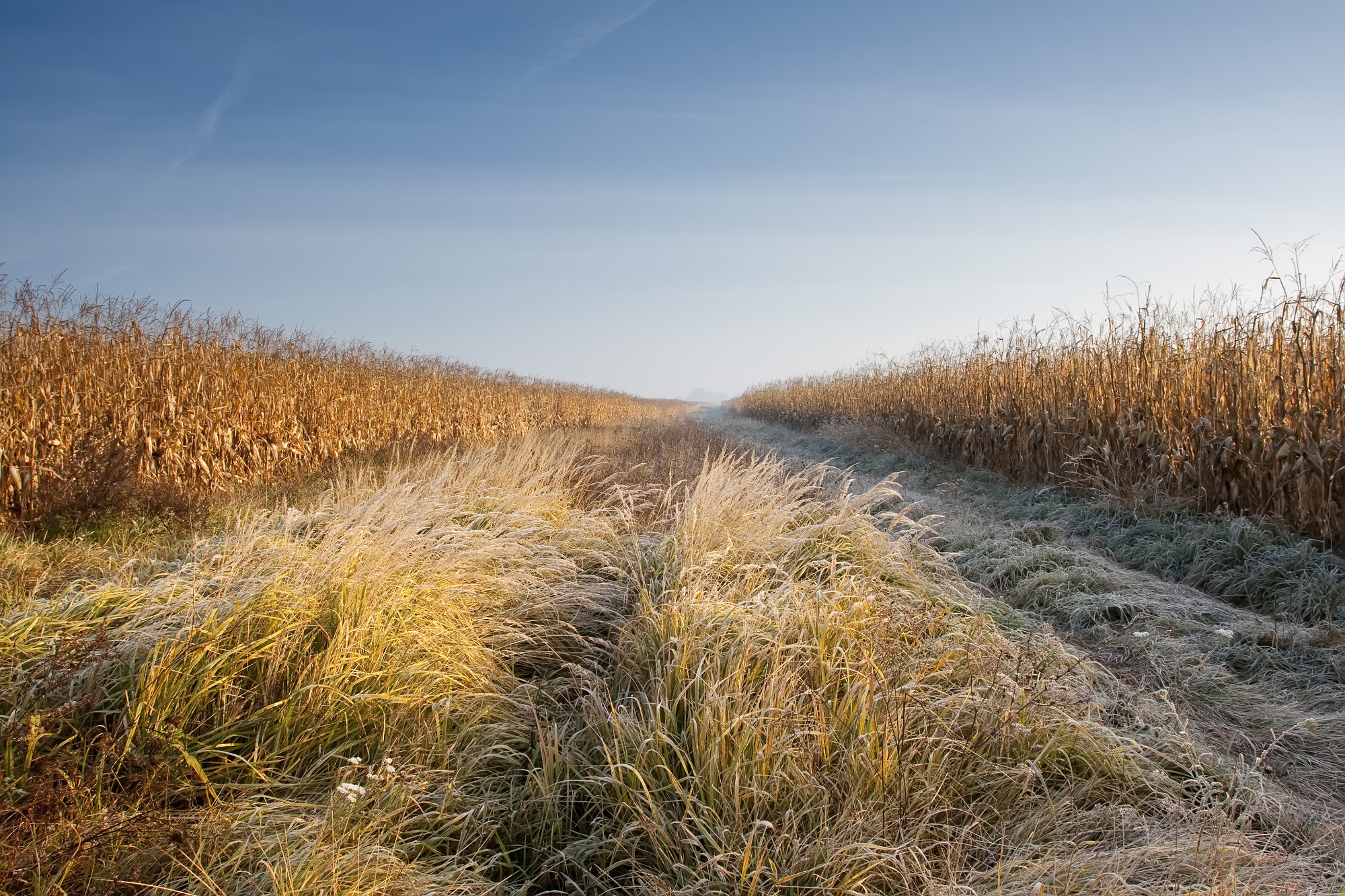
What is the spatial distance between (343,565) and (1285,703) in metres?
4.74

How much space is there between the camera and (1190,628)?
14.5 ft

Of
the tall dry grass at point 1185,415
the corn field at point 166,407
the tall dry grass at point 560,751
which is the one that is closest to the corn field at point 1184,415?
the tall dry grass at point 1185,415

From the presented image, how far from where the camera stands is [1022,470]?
32.7 feet

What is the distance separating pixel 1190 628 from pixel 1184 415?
12.0ft

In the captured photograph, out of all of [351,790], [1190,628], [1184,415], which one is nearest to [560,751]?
[351,790]

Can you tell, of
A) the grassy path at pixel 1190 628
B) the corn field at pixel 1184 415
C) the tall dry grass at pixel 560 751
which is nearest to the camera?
the tall dry grass at pixel 560 751

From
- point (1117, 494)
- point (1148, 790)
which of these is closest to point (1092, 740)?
point (1148, 790)

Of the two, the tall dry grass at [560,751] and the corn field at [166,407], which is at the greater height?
the corn field at [166,407]

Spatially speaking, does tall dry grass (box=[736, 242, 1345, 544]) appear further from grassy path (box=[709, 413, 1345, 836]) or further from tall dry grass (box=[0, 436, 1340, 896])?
tall dry grass (box=[0, 436, 1340, 896])

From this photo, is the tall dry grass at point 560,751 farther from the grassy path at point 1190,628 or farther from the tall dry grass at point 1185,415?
the tall dry grass at point 1185,415

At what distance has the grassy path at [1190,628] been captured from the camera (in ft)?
10.2

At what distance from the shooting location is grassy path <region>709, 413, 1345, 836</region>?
3.11m

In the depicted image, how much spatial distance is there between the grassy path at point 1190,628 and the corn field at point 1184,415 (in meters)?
0.52

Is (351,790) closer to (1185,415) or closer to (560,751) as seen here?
(560,751)
